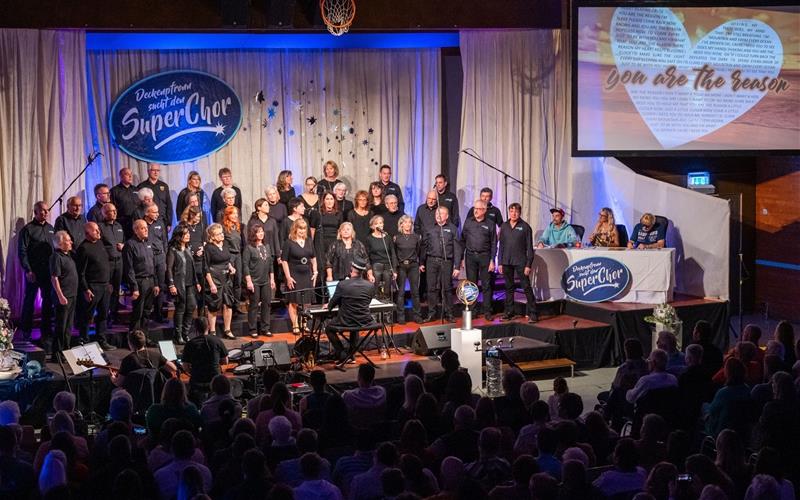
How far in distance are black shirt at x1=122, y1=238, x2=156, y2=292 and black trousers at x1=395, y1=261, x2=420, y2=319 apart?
131 inches

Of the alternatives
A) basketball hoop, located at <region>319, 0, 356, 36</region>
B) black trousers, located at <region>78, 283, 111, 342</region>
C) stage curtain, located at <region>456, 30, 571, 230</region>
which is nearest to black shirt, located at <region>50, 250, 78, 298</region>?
black trousers, located at <region>78, 283, 111, 342</region>

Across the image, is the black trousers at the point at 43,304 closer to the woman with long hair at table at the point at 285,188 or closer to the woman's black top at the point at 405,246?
the woman with long hair at table at the point at 285,188

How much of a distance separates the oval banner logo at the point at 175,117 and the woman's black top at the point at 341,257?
3614 mm

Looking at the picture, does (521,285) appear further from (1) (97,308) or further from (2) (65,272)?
(2) (65,272)

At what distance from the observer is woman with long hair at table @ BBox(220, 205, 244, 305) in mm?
12727

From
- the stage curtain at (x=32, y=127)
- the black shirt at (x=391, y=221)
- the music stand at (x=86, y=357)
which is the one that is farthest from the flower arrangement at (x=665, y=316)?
the stage curtain at (x=32, y=127)

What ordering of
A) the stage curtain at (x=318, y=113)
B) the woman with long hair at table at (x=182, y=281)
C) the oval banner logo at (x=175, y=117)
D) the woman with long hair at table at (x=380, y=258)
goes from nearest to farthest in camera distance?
the woman with long hair at table at (x=182, y=281) < the woman with long hair at table at (x=380, y=258) < the oval banner logo at (x=175, y=117) < the stage curtain at (x=318, y=113)

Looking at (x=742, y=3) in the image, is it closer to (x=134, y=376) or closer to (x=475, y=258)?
(x=475, y=258)

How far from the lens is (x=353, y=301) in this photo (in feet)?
38.5

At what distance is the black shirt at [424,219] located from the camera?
14.1 meters

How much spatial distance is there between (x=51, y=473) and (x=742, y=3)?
1179cm

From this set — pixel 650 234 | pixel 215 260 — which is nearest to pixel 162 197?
pixel 215 260

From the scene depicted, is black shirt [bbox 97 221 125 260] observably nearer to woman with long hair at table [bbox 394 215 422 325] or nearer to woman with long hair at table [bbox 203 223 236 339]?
woman with long hair at table [bbox 203 223 236 339]

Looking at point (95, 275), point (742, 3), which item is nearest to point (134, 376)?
point (95, 275)
